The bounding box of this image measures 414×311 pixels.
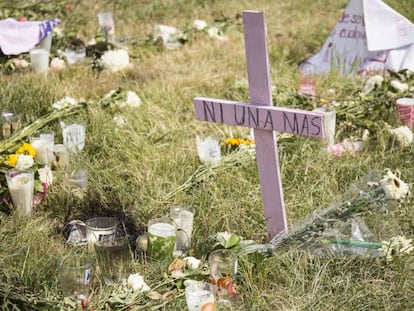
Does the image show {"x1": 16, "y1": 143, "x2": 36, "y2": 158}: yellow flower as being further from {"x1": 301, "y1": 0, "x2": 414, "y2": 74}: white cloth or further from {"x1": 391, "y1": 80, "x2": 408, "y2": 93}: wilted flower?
{"x1": 301, "y1": 0, "x2": 414, "y2": 74}: white cloth

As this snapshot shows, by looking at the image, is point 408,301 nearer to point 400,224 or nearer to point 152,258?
point 400,224

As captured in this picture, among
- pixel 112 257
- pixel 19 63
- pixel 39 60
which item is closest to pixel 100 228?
pixel 112 257

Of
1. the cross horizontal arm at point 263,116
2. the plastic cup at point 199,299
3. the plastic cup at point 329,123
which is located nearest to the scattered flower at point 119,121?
the plastic cup at point 329,123

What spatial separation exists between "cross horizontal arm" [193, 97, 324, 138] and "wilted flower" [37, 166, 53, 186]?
0.89 meters

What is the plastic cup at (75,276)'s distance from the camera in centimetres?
258

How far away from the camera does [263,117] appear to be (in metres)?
2.83

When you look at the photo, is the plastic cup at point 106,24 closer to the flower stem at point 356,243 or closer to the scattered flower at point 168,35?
the scattered flower at point 168,35

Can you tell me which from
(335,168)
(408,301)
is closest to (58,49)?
(335,168)

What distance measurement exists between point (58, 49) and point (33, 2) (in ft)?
4.07

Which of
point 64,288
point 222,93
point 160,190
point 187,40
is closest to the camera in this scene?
point 64,288

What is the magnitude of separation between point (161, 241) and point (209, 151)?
0.90 meters

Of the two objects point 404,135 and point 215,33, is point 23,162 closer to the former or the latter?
point 404,135

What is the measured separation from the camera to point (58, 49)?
18.2 feet

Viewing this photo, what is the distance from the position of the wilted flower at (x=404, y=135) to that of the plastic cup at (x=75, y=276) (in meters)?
1.96
